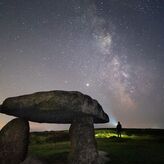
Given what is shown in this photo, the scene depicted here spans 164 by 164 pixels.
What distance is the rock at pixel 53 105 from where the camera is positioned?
12016mm

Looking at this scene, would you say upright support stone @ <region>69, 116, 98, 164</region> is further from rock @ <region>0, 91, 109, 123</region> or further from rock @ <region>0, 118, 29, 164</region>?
rock @ <region>0, 118, 29, 164</region>

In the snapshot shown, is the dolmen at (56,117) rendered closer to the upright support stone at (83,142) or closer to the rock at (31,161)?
the upright support stone at (83,142)

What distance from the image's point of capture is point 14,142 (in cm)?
1336

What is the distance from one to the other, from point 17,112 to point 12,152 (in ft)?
5.76

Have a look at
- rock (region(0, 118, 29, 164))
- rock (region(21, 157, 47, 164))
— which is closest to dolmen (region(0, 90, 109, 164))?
rock (region(0, 118, 29, 164))

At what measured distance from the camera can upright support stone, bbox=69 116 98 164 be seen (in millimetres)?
12942

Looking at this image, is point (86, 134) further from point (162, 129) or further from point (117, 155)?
point (162, 129)

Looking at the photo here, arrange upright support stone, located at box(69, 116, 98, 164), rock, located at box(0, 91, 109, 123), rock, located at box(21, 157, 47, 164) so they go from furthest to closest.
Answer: rock, located at box(21, 157, 47, 164)
upright support stone, located at box(69, 116, 98, 164)
rock, located at box(0, 91, 109, 123)

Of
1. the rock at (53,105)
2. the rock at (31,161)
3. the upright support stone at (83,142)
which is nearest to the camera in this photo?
the rock at (53,105)

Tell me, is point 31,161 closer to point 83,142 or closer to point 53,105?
point 83,142

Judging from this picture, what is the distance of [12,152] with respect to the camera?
13.2 m

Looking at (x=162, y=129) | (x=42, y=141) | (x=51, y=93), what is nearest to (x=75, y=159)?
(x=51, y=93)

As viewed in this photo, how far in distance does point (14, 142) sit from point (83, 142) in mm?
3043

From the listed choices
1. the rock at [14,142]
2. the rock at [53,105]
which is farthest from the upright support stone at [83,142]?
the rock at [14,142]
